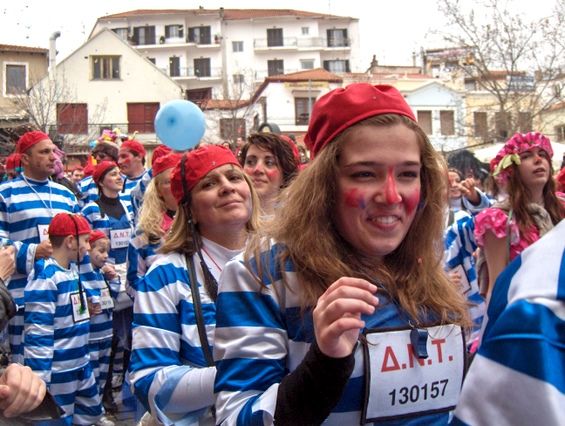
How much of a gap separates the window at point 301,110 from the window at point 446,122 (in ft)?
37.4

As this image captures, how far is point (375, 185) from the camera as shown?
1.78 meters

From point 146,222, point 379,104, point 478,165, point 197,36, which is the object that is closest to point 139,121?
point 197,36

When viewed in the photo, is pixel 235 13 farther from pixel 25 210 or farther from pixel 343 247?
pixel 343 247

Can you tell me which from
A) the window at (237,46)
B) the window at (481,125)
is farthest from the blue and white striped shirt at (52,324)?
the window at (237,46)

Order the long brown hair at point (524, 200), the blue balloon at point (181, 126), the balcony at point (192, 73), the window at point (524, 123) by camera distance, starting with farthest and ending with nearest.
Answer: the balcony at point (192, 73), the window at point (524, 123), the blue balloon at point (181, 126), the long brown hair at point (524, 200)

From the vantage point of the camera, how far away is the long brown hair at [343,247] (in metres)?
1.74

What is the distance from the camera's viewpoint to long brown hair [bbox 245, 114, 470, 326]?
1739 millimetres

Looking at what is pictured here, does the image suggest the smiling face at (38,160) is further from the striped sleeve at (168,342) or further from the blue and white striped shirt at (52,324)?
the striped sleeve at (168,342)

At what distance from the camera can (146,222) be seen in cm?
447

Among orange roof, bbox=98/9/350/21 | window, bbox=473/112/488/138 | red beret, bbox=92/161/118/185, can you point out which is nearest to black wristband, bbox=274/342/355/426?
red beret, bbox=92/161/118/185

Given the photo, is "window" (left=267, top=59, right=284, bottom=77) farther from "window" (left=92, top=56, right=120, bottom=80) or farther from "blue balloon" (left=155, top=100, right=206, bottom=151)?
"blue balloon" (left=155, top=100, right=206, bottom=151)

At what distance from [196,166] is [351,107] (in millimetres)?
1524

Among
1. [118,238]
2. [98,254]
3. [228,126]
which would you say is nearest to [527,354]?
[98,254]

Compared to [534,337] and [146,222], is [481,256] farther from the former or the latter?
[534,337]
